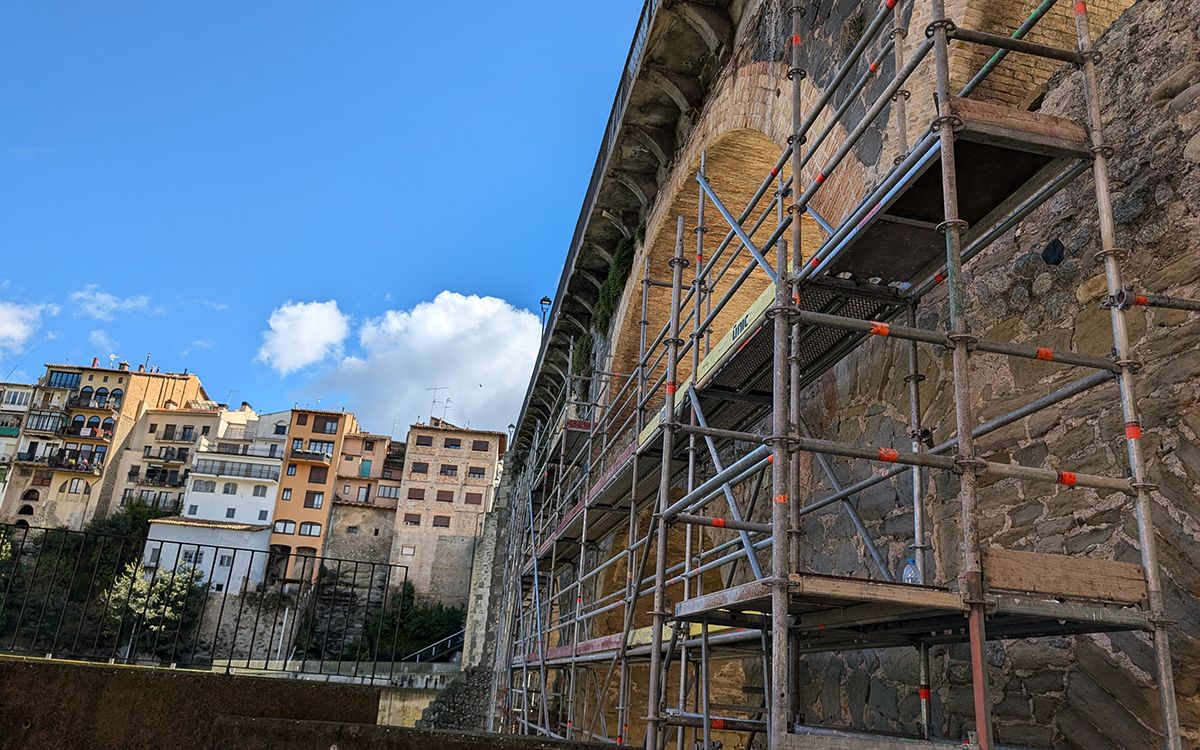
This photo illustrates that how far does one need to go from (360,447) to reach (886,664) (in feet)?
173

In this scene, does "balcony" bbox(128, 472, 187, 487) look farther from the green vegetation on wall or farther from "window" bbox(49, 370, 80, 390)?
the green vegetation on wall

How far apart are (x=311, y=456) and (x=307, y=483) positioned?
1.57 meters

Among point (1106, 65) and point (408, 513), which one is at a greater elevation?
point (408, 513)

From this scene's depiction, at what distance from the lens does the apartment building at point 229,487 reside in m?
45.3

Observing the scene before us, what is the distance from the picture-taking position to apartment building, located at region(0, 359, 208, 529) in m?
52.8

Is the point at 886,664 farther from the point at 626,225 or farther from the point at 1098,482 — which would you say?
the point at 626,225


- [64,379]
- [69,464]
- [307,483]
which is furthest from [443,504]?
[64,379]

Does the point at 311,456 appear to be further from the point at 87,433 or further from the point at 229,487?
the point at 87,433

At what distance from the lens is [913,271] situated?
4.22 meters

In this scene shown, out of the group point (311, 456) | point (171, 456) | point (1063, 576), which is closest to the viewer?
point (1063, 576)

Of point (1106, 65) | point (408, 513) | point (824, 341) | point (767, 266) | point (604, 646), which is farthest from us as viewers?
point (408, 513)

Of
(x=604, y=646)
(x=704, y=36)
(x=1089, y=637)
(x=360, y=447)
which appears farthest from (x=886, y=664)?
(x=360, y=447)

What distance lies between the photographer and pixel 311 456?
5109 centimetres

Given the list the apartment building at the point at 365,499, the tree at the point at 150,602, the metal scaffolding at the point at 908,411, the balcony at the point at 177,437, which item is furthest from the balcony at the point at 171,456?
the metal scaffolding at the point at 908,411
